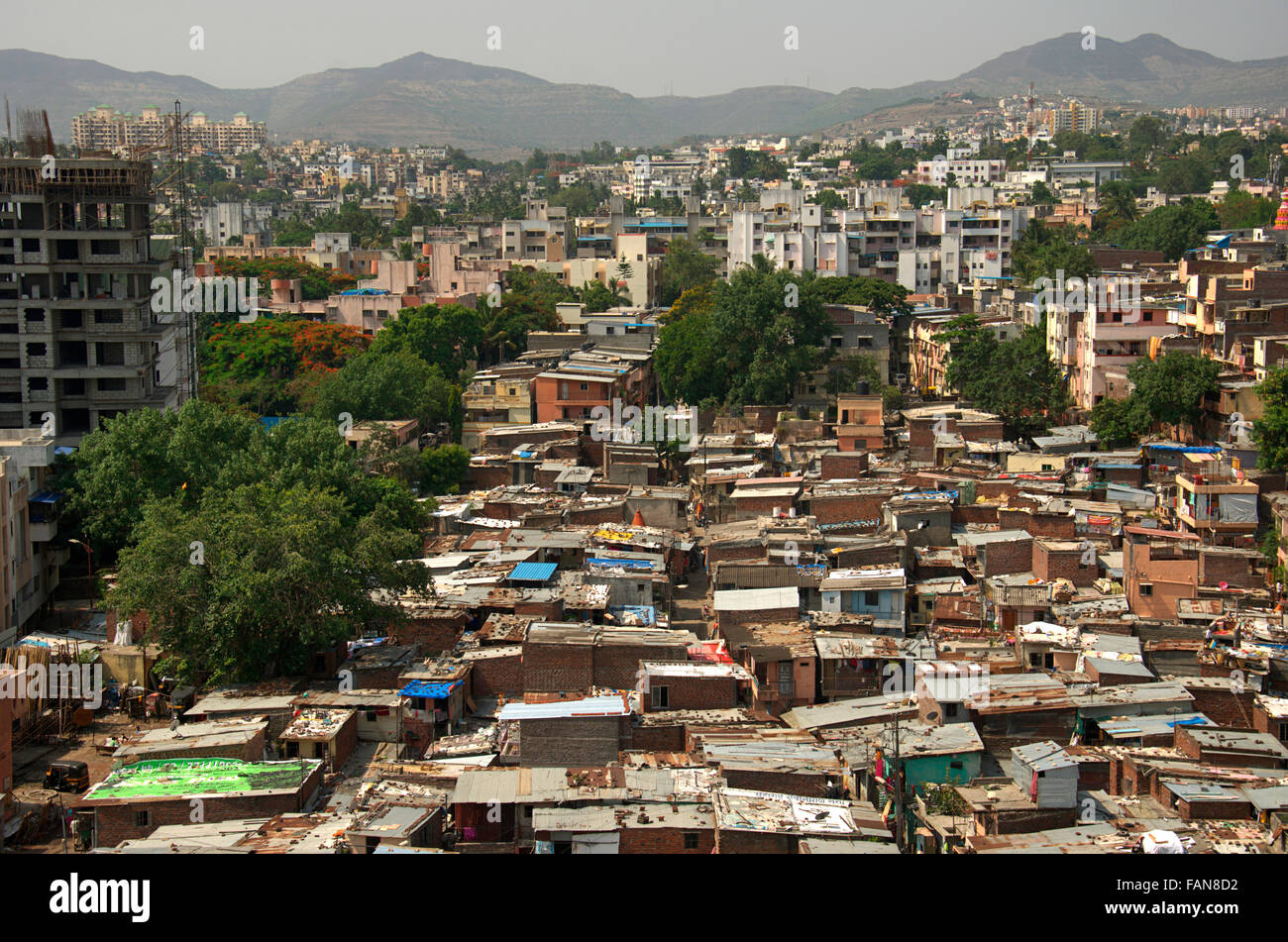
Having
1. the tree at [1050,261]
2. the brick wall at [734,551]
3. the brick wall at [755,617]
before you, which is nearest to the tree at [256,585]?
the brick wall at [755,617]

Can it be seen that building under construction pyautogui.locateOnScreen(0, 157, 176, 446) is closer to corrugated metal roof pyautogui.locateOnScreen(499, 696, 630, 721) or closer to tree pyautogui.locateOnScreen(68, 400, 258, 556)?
tree pyautogui.locateOnScreen(68, 400, 258, 556)

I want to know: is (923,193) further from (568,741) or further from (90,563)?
(568,741)

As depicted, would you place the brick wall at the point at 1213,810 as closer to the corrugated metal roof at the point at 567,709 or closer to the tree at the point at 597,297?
the corrugated metal roof at the point at 567,709

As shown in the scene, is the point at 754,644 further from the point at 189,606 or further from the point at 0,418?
the point at 0,418

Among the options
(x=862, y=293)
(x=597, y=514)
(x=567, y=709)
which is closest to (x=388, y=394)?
(x=597, y=514)

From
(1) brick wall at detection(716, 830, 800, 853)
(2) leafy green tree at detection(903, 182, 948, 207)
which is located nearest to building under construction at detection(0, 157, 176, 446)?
(1) brick wall at detection(716, 830, 800, 853)
